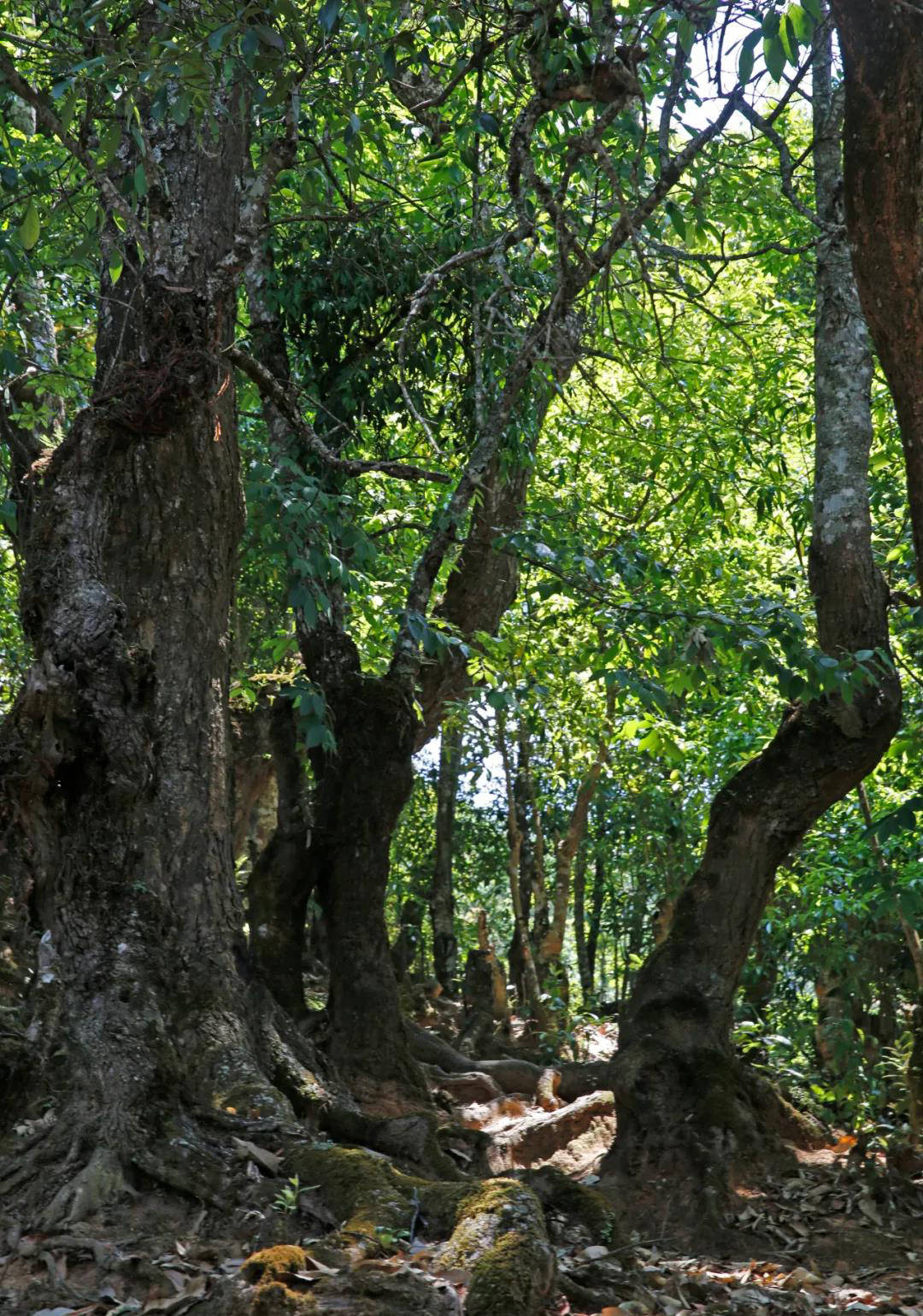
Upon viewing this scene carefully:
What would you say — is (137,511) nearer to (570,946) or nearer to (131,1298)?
(131,1298)

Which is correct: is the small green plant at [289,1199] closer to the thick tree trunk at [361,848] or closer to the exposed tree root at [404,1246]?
the exposed tree root at [404,1246]

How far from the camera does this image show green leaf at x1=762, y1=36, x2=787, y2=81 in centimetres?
408

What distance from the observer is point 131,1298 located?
12.1ft

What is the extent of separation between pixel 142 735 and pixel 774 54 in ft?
11.0

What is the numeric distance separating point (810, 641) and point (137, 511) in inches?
196

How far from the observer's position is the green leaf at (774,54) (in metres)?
4.08

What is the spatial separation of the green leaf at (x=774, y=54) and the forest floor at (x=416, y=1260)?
13.1ft

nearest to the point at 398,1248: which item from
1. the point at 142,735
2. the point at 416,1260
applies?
the point at 416,1260

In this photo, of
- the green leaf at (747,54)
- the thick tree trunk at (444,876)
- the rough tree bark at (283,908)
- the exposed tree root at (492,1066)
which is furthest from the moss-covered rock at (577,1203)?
the thick tree trunk at (444,876)

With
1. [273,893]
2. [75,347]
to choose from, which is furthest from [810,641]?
[75,347]

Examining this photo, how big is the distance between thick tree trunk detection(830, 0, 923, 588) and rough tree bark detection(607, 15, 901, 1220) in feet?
11.9

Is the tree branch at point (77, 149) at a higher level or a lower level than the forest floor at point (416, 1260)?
higher

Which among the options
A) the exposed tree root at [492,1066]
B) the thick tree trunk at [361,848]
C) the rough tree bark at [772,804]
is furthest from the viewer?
the exposed tree root at [492,1066]

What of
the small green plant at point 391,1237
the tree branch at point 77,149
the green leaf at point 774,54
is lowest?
the small green plant at point 391,1237
